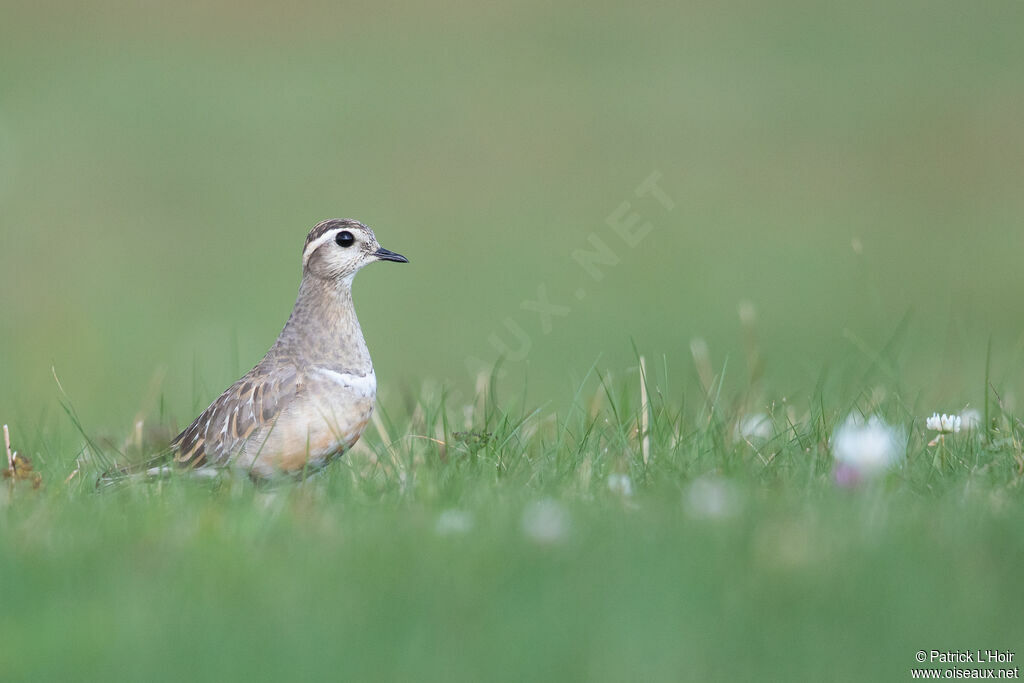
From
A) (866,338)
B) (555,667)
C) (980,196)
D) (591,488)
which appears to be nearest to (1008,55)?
(980,196)

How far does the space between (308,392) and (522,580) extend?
2.52 metres

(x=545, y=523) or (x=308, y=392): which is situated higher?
(x=308, y=392)

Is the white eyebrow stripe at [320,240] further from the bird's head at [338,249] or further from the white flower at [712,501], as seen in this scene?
the white flower at [712,501]

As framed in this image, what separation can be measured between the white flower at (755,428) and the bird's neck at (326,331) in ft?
6.53

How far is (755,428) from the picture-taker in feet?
23.8

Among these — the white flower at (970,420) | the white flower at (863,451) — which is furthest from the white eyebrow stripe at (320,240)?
the white flower at (970,420)

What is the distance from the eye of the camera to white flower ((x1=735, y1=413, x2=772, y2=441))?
6996 millimetres

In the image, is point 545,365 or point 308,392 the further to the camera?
point 545,365

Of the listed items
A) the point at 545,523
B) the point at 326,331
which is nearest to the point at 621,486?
the point at 545,523

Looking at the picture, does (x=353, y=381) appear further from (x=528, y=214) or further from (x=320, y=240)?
(x=528, y=214)

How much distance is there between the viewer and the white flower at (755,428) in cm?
700

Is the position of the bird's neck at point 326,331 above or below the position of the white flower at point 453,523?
above

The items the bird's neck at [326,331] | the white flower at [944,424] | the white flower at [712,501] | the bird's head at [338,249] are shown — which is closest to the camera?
the white flower at [712,501]

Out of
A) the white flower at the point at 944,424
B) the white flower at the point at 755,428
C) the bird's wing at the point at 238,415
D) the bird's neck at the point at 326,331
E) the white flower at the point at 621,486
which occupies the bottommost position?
the white flower at the point at 621,486
